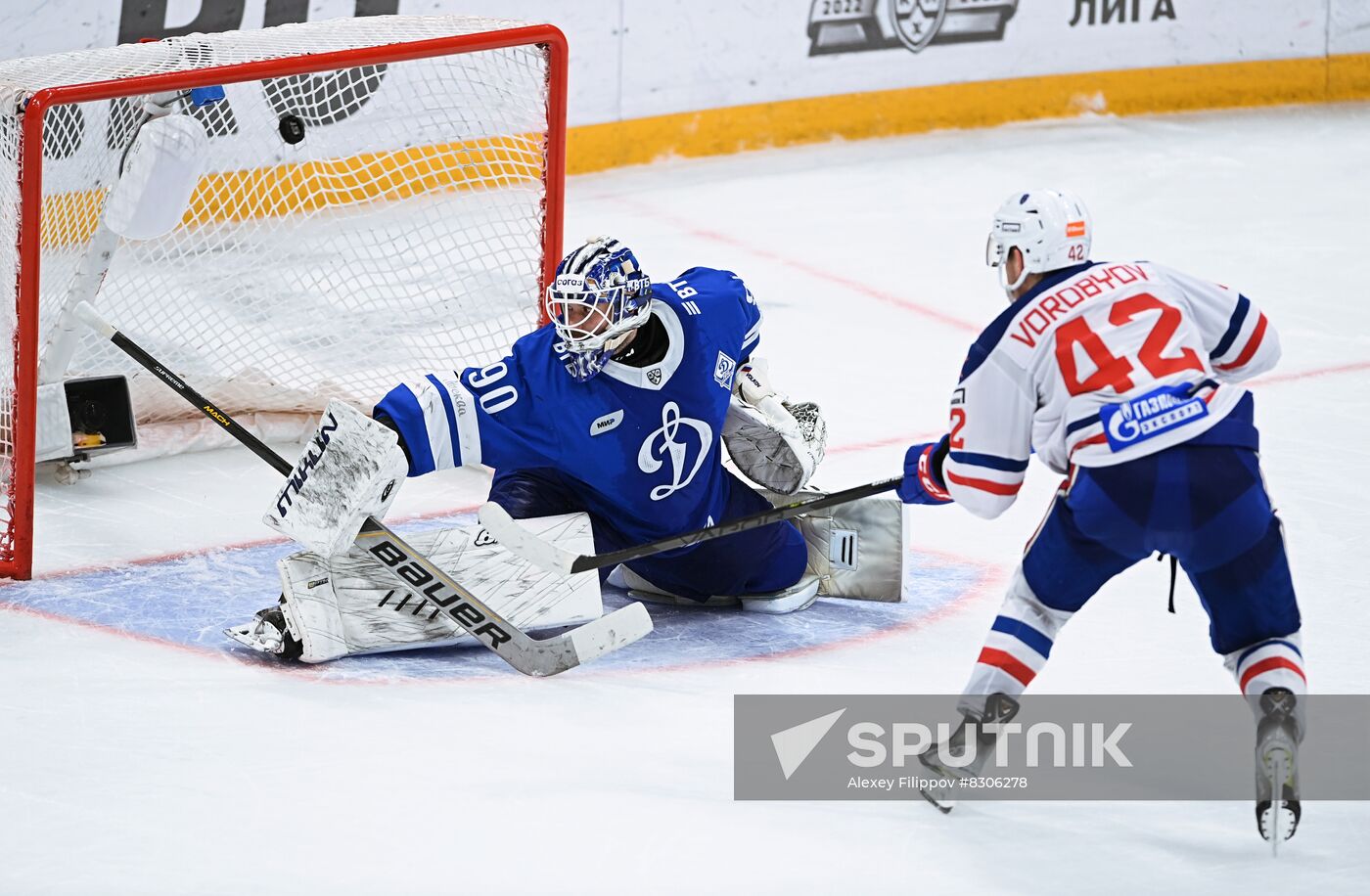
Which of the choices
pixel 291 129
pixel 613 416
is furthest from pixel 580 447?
pixel 291 129

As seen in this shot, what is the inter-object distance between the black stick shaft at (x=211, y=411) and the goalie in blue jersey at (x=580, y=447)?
236 millimetres

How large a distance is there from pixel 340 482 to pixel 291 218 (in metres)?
1.92

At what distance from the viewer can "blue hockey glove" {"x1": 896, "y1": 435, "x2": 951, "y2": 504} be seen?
9.37ft

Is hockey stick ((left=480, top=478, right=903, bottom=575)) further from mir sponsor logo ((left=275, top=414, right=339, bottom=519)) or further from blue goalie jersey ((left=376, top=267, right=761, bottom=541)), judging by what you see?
mir sponsor logo ((left=275, top=414, right=339, bottom=519))

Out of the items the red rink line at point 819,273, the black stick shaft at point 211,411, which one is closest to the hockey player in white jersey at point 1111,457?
the black stick shaft at point 211,411

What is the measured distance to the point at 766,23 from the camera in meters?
7.26

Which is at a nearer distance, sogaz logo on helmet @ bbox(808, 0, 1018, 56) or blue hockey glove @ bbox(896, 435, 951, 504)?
blue hockey glove @ bbox(896, 435, 951, 504)

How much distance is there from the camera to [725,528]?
3.17 metres

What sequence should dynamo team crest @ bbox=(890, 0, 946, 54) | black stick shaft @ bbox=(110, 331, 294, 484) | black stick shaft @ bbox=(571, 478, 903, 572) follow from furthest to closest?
dynamo team crest @ bbox=(890, 0, 946, 54) → black stick shaft @ bbox=(110, 331, 294, 484) → black stick shaft @ bbox=(571, 478, 903, 572)

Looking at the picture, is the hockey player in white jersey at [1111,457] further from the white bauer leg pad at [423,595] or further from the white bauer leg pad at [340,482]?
the white bauer leg pad at [340,482]

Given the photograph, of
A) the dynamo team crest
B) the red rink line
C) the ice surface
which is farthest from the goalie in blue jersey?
the dynamo team crest

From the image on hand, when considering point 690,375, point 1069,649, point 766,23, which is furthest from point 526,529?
point 766,23

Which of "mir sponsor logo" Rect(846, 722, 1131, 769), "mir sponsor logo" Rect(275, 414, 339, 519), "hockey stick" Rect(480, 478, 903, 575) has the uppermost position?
"mir sponsor logo" Rect(275, 414, 339, 519)

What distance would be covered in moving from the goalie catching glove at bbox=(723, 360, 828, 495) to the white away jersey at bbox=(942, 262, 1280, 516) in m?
0.87
